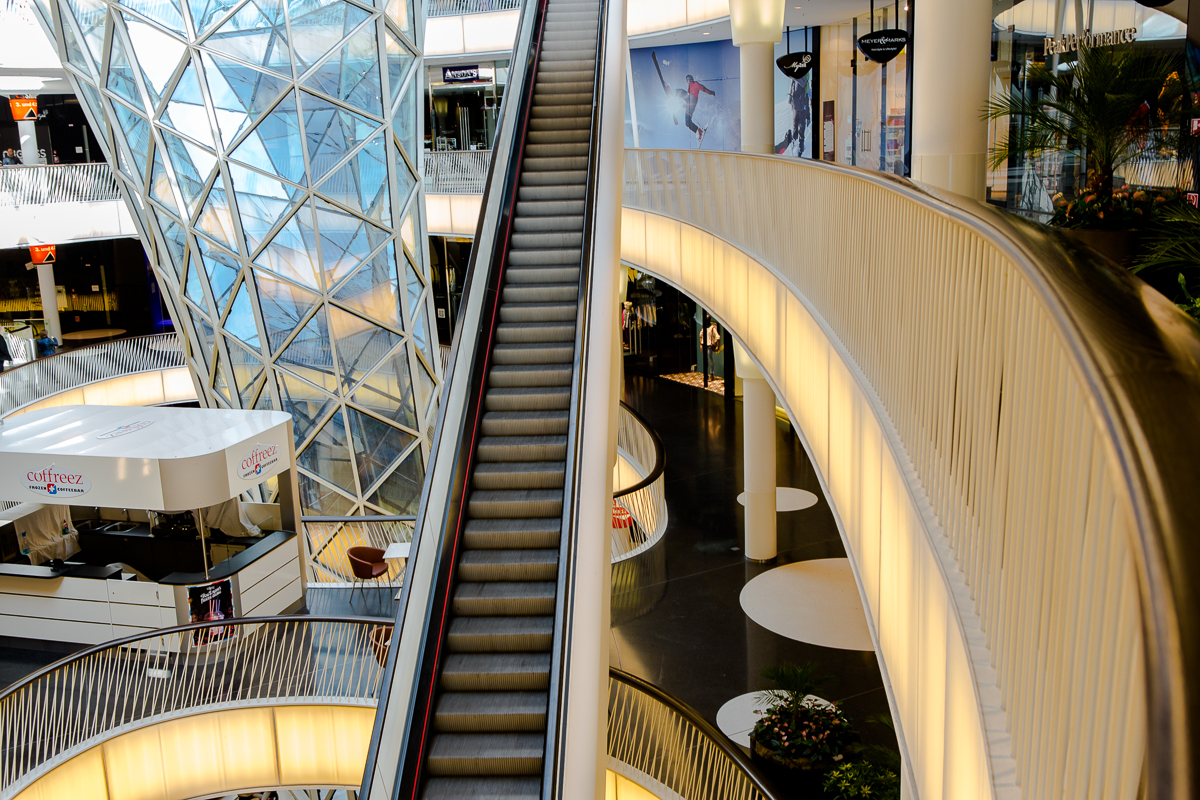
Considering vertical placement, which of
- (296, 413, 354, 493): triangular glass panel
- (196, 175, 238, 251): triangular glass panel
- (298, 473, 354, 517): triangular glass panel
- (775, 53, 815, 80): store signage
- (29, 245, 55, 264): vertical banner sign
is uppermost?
(775, 53, 815, 80): store signage

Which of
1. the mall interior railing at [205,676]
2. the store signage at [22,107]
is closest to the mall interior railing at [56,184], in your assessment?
the store signage at [22,107]

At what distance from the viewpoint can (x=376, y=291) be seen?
19.0 m

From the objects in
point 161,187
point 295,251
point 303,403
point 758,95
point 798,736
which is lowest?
point 798,736

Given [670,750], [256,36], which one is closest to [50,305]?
[256,36]

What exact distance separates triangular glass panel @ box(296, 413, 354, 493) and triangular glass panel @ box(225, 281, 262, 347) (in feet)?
7.20

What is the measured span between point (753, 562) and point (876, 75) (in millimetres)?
10426

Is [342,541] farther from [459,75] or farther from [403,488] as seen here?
[459,75]

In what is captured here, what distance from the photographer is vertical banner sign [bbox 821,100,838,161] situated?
22.8m

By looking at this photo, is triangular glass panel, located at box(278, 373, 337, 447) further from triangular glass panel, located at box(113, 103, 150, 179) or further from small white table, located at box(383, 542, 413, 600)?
triangular glass panel, located at box(113, 103, 150, 179)

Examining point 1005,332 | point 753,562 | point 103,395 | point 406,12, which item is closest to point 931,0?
point 1005,332

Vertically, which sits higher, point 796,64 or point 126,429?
point 796,64

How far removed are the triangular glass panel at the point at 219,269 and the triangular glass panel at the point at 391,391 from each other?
309 cm

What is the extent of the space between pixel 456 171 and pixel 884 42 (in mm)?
16718

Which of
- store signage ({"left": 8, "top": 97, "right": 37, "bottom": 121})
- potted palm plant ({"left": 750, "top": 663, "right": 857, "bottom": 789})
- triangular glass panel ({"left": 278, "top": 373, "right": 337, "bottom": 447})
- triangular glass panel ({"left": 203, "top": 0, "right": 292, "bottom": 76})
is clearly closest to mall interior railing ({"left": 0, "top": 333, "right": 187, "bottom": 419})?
triangular glass panel ({"left": 278, "top": 373, "right": 337, "bottom": 447})
